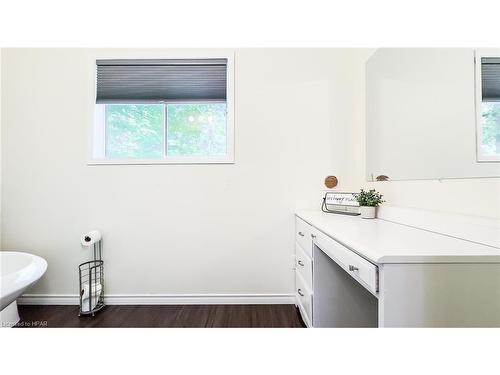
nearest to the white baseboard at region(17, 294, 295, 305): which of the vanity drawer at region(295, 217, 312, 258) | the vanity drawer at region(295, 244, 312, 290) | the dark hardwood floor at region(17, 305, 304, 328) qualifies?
the dark hardwood floor at region(17, 305, 304, 328)

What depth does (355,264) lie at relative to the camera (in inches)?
30.4

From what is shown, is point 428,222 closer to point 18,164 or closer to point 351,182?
point 351,182

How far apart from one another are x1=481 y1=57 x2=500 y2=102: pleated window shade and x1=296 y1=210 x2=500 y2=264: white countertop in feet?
2.06

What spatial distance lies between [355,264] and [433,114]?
0.96m

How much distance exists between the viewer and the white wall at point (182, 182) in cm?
181

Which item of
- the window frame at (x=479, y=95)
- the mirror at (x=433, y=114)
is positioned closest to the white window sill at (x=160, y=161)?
the mirror at (x=433, y=114)

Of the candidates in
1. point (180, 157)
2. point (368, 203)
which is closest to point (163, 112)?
point (180, 157)

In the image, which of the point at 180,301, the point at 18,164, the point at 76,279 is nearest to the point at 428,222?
the point at 180,301

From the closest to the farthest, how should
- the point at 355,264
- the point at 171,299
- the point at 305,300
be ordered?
the point at 355,264, the point at 305,300, the point at 171,299

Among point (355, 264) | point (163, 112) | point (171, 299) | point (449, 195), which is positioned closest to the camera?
point (355, 264)

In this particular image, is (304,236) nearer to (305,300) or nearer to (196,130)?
(305,300)

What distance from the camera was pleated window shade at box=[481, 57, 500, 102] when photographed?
2.85 feet

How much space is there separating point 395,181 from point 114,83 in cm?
243

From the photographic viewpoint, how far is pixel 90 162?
1805mm
